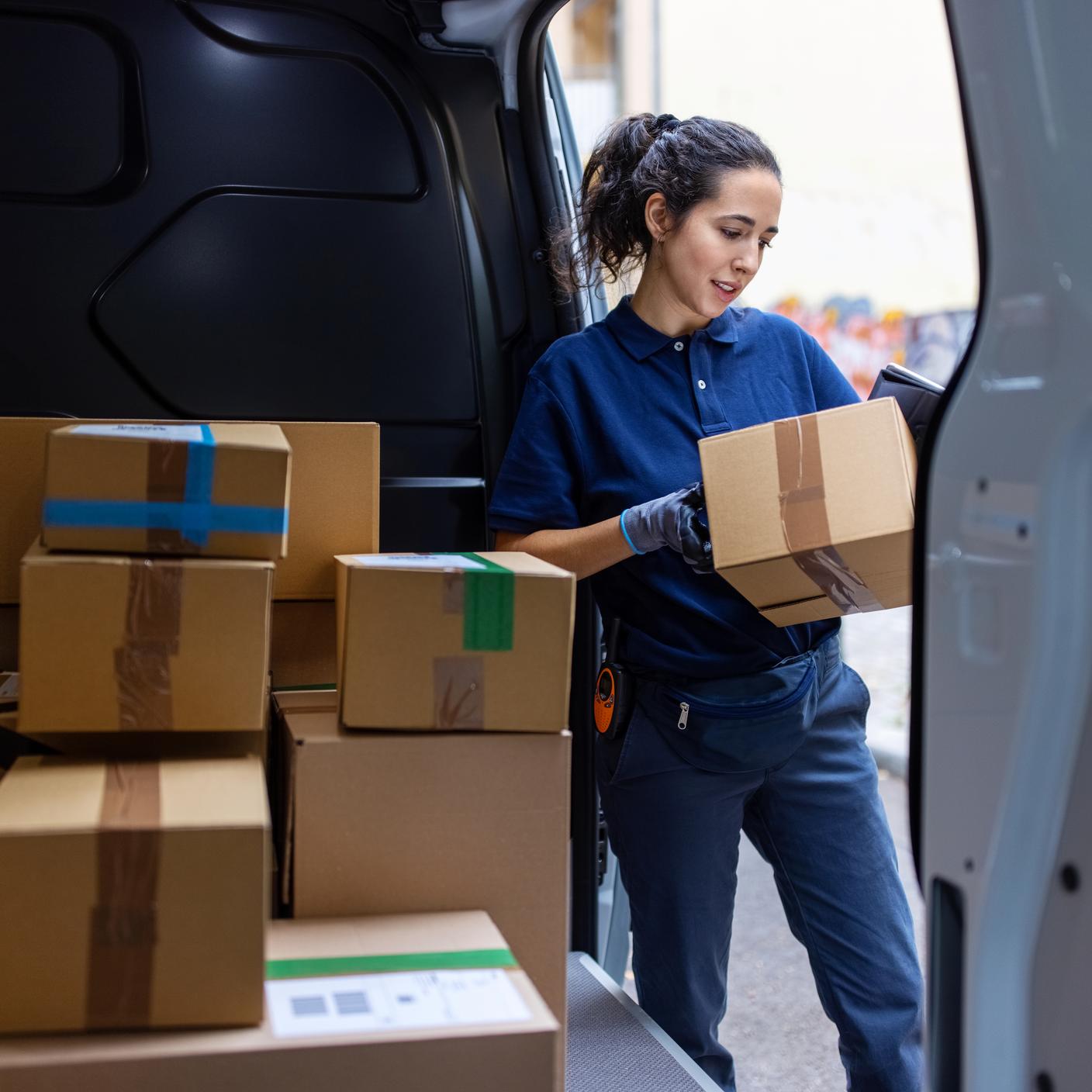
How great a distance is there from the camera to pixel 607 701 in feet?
6.45

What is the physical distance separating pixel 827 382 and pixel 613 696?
24.1 inches

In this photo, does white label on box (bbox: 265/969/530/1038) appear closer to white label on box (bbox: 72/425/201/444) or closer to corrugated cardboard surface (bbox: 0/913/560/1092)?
corrugated cardboard surface (bbox: 0/913/560/1092)

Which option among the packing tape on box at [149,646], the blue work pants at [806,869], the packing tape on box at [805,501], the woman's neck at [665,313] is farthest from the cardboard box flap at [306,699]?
the woman's neck at [665,313]

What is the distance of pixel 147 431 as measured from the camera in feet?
4.80

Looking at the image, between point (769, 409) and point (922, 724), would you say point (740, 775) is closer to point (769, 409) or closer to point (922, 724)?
point (769, 409)

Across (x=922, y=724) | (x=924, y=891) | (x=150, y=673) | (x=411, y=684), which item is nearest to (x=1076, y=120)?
(x=922, y=724)

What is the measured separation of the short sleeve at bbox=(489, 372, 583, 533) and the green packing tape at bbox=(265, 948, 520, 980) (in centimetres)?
78

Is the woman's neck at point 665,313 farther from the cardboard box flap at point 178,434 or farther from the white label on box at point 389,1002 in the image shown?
the white label on box at point 389,1002

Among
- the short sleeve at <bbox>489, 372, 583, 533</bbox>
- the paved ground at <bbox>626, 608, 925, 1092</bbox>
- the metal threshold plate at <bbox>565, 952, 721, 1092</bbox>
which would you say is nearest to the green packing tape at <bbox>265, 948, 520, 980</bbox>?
the metal threshold plate at <bbox>565, 952, 721, 1092</bbox>

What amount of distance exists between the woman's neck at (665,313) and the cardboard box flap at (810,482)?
1.21 ft

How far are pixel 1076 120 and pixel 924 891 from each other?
64cm

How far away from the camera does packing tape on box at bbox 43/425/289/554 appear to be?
1396 millimetres

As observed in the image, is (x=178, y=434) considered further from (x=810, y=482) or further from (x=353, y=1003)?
(x=810, y=482)

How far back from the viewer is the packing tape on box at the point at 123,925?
4.04ft
